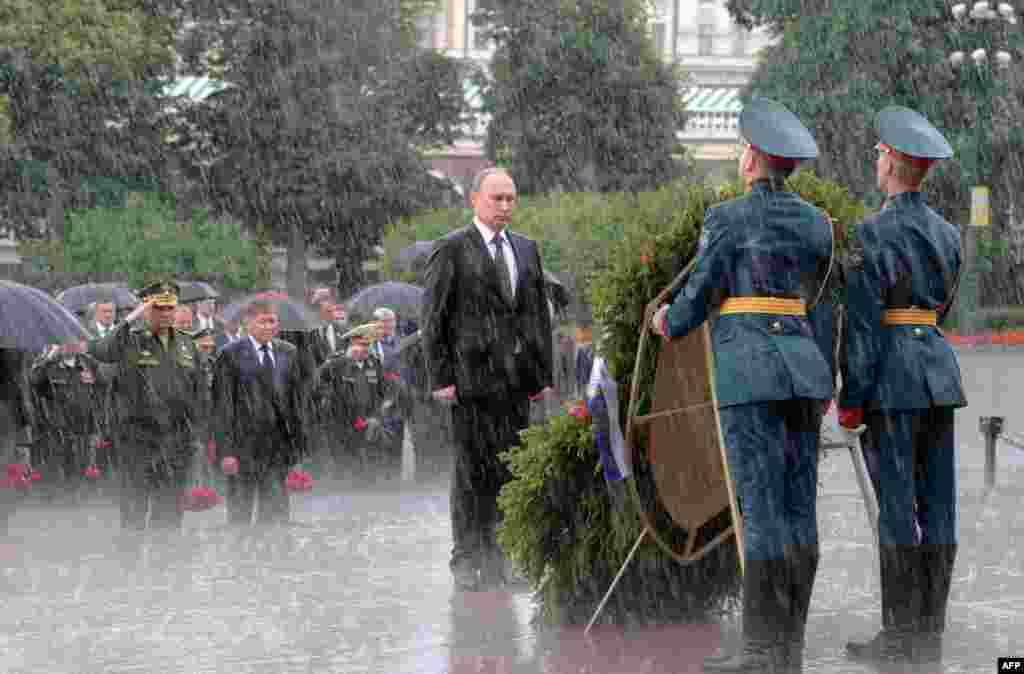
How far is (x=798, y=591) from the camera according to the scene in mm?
6910

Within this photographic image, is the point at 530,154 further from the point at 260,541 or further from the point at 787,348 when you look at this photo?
the point at 787,348

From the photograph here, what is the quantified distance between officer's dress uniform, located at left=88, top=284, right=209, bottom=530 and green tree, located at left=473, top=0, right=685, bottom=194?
1783 inches

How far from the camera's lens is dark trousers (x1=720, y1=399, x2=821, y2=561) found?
688cm

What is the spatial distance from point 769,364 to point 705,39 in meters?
81.4

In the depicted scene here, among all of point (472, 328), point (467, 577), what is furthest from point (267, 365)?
point (467, 577)

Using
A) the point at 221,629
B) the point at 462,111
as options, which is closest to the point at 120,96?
the point at 462,111

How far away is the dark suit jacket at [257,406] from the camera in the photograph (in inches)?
509

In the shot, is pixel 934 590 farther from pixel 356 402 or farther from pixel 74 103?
pixel 74 103

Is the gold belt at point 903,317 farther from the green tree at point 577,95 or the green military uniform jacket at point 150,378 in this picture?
the green tree at point 577,95

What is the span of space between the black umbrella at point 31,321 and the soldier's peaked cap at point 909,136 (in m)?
6.05

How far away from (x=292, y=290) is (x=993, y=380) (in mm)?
25367

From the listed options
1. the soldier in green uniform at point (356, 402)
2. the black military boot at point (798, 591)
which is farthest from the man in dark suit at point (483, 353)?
the soldier in green uniform at point (356, 402)

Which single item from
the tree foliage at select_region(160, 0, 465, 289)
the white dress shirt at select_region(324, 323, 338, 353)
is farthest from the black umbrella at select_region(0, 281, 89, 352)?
the tree foliage at select_region(160, 0, 465, 289)

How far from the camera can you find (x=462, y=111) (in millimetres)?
56406
